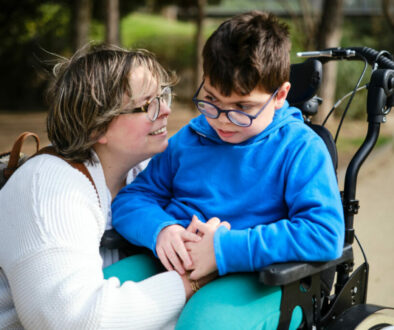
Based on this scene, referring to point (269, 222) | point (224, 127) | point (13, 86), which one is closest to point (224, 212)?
point (269, 222)

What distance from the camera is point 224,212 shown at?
1.85m

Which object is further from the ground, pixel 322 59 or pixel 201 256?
pixel 322 59

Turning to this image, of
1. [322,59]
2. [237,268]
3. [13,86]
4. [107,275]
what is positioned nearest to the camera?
[237,268]

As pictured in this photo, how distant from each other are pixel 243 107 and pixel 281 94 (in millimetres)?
157

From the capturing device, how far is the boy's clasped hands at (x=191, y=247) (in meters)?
1.71

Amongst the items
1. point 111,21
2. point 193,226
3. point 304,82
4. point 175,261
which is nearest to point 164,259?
point 175,261

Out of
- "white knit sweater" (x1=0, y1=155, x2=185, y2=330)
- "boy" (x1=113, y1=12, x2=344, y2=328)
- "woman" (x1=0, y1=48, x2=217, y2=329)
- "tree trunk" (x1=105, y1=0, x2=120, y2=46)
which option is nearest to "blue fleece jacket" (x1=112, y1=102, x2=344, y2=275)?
"boy" (x1=113, y1=12, x2=344, y2=328)

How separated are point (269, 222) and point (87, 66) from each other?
2.86 feet

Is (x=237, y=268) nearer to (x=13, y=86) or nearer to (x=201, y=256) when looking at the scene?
(x=201, y=256)

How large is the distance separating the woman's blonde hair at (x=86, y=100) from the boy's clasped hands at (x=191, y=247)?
0.45 meters

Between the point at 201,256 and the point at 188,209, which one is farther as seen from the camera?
the point at 188,209

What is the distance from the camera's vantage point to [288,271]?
1524 mm

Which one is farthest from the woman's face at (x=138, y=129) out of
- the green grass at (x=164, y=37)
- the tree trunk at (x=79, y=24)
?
the green grass at (x=164, y=37)

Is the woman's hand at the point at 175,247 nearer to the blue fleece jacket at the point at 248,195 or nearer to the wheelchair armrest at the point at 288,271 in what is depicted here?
Answer: the blue fleece jacket at the point at 248,195
